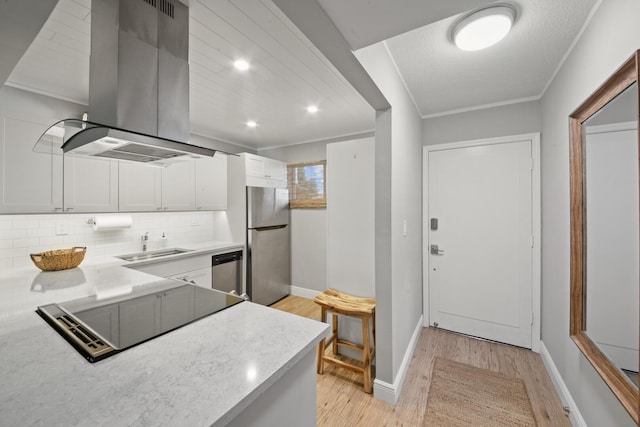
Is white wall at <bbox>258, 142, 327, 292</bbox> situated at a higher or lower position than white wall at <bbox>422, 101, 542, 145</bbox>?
lower

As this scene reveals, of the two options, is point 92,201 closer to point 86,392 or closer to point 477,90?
point 86,392

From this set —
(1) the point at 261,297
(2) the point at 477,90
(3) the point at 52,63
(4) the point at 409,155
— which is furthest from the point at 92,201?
(2) the point at 477,90

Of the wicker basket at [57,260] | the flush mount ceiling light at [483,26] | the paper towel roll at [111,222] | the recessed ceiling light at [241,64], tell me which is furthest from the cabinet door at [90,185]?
the flush mount ceiling light at [483,26]

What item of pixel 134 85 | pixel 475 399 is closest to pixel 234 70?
pixel 134 85

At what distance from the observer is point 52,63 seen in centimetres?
181

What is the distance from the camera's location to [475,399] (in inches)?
73.3

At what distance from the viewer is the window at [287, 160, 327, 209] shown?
3.83 meters

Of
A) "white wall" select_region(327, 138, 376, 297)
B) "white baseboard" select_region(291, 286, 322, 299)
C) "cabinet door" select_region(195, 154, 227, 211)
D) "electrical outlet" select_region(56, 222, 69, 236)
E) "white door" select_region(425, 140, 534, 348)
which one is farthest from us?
"white baseboard" select_region(291, 286, 322, 299)

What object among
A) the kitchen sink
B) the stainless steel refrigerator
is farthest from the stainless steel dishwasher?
the kitchen sink

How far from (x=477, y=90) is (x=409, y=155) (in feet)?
2.73

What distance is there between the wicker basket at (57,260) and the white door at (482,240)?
10.8 ft

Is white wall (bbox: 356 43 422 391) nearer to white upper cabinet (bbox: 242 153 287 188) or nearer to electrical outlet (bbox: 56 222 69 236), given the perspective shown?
white upper cabinet (bbox: 242 153 287 188)

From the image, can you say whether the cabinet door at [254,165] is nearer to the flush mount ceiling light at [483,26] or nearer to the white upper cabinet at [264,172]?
the white upper cabinet at [264,172]

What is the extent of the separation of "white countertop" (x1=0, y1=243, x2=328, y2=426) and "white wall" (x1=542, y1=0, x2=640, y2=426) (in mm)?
1593
